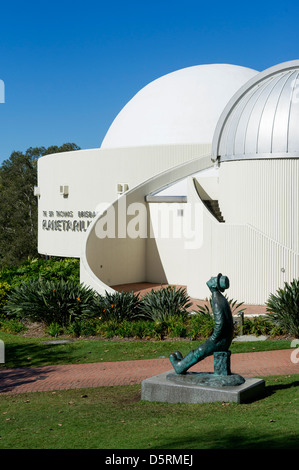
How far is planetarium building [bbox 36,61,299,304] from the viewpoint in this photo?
16234mm

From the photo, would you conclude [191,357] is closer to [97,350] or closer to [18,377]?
[18,377]

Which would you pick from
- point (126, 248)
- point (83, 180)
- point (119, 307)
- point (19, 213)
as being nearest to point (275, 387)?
point (119, 307)

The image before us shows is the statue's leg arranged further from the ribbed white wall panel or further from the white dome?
the white dome

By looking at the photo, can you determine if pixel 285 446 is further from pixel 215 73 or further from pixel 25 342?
pixel 215 73

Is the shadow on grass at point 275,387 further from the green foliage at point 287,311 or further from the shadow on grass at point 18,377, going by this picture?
the shadow on grass at point 18,377

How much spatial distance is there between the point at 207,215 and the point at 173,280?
435 cm

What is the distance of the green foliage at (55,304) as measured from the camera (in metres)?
14.5

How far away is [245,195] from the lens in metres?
17.1

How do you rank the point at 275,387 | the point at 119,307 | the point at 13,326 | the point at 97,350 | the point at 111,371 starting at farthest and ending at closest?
the point at 13,326 < the point at 119,307 < the point at 97,350 < the point at 111,371 < the point at 275,387

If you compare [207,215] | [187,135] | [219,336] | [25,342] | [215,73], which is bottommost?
[25,342]

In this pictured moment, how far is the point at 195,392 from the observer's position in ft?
25.6

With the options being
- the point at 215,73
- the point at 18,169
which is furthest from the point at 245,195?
the point at 18,169

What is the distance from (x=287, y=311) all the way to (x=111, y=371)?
4.20 metres

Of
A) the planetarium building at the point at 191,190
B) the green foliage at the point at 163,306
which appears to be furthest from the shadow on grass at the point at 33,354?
the planetarium building at the point at 191,190
